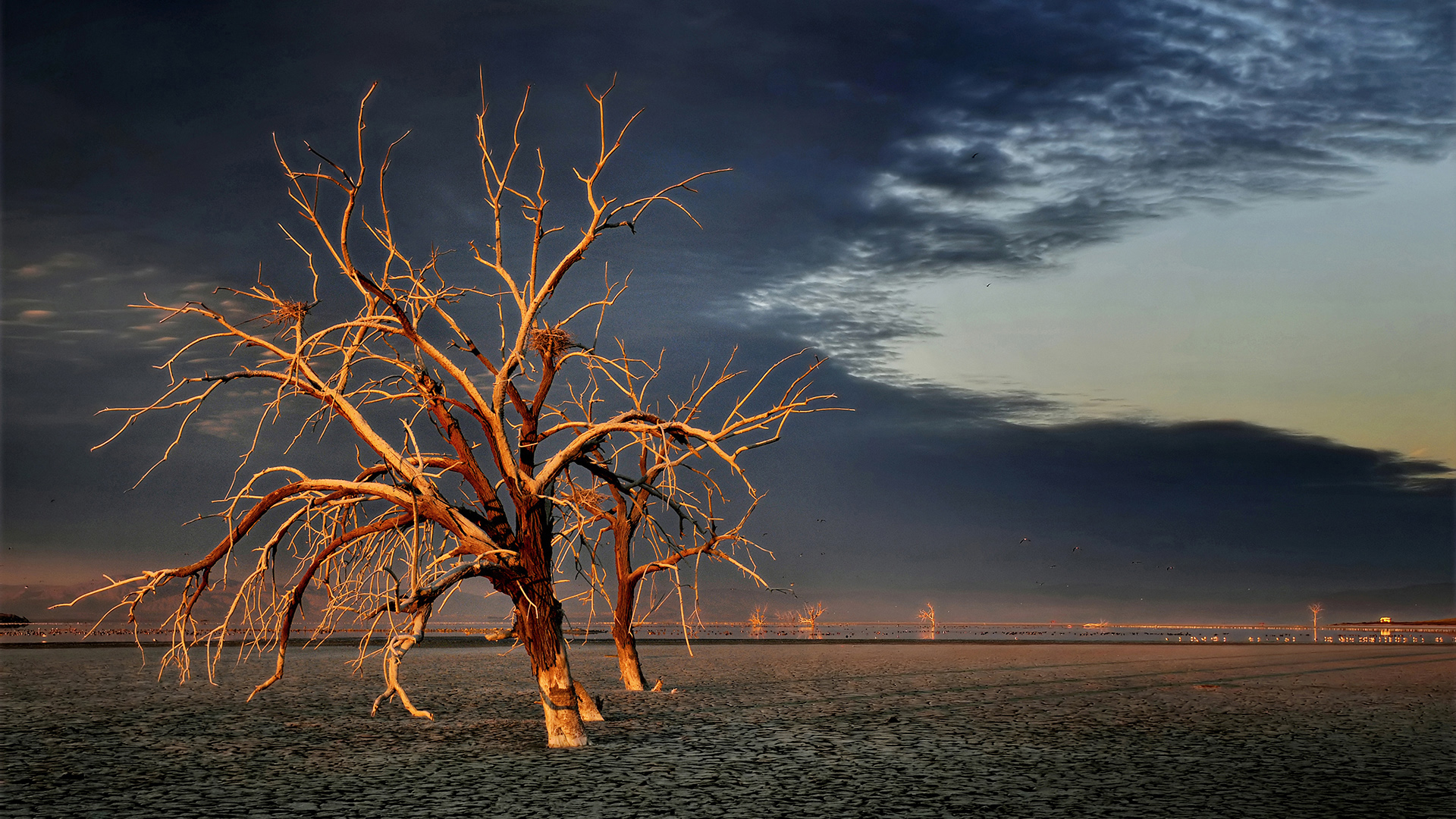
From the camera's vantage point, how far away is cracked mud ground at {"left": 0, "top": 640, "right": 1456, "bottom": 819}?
42.3 feet

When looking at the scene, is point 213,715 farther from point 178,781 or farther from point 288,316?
point 288,316

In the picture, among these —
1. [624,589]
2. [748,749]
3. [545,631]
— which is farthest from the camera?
[624,589]

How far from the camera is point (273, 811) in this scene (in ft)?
40.3

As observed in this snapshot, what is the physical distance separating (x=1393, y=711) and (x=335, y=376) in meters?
24.8

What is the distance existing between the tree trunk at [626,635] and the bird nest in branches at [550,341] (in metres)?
9.43

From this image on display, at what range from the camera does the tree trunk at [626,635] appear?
25891 millimetres

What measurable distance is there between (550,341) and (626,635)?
11.3m

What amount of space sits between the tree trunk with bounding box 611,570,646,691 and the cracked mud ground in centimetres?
122

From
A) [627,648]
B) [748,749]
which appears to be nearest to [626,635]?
[627,648]

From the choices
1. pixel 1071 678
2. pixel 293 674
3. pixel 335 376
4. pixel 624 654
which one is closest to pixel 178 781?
pixel 335 376

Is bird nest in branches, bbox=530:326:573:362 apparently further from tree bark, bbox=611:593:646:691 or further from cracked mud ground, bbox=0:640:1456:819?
tree bark, bbox=611:593:646:691

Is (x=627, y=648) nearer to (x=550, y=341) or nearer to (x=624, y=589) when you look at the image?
(x=624, y=589)

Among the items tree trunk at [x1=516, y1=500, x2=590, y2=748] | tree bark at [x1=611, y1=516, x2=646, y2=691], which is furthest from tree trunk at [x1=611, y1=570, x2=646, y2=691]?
tree trunk at [x1=516, y1=500, x2=590, y2=748]

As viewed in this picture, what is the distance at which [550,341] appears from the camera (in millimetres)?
17281
